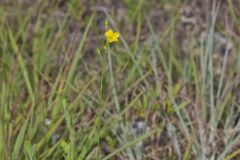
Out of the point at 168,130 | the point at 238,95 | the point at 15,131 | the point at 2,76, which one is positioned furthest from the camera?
the point at 238,95

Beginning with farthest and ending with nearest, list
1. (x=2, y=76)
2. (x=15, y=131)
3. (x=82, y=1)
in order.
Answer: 1. (x=82, y=1)
2. (x=2, y=76)
3. (x=15, y=131)

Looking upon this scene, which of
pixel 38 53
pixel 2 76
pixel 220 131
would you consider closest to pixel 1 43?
pixel 38 53

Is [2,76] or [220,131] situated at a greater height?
[2,76]

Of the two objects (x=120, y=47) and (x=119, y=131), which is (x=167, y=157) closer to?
(x=119, y=131)

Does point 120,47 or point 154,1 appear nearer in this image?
point 120,47

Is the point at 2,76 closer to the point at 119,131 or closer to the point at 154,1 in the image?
the point at 119,131

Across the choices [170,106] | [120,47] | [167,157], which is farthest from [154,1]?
[167,157]
